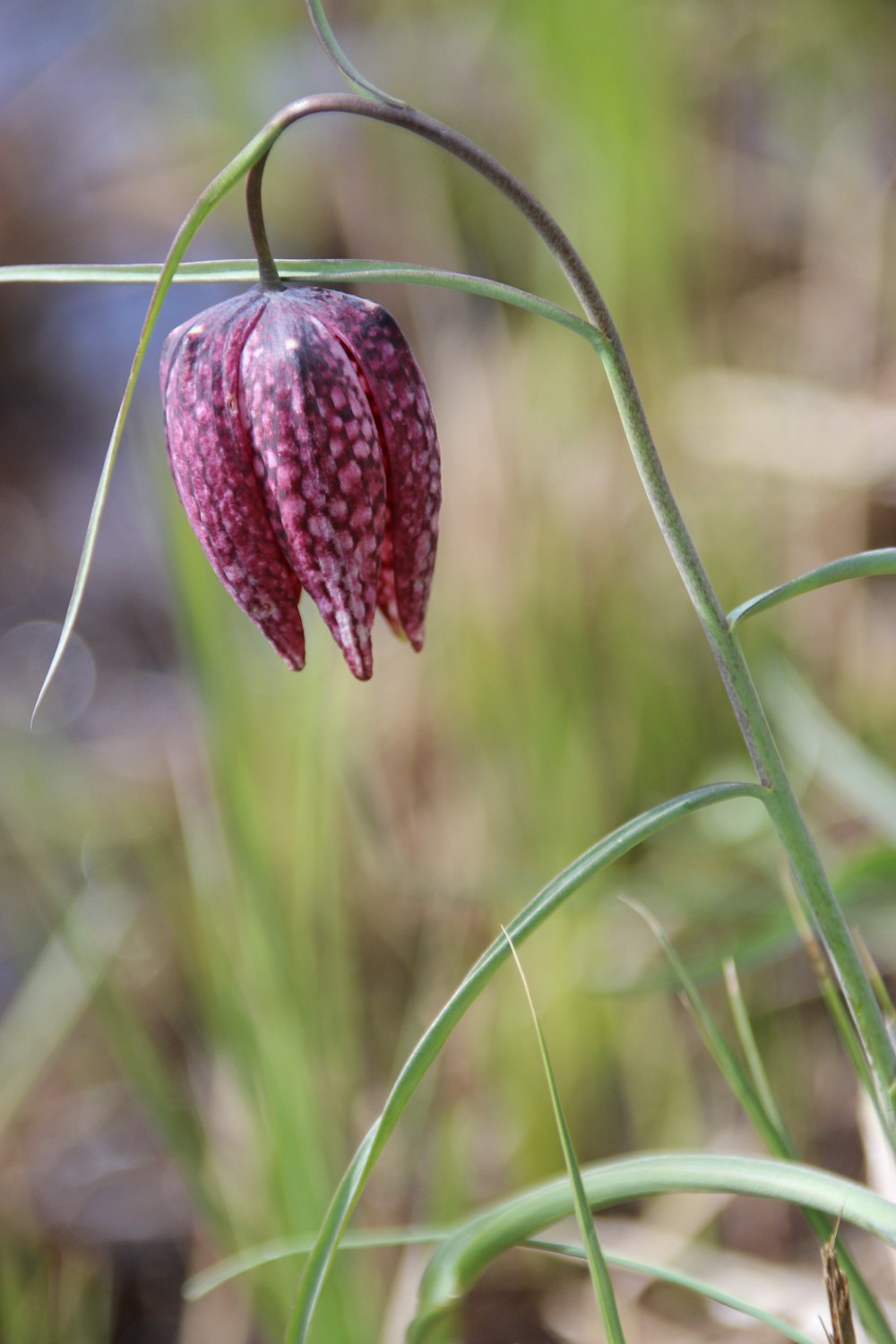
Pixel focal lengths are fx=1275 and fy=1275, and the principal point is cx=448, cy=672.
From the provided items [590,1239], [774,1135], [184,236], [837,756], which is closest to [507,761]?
[837,756]

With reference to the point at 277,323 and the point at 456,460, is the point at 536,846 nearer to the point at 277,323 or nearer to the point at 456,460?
the point at 456,460

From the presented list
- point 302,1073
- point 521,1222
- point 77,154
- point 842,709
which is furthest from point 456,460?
point 77,154

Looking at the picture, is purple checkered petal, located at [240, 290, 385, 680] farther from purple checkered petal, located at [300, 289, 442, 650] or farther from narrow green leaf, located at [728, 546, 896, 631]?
narrow green leaf, located at [728, 546, 896, 631]

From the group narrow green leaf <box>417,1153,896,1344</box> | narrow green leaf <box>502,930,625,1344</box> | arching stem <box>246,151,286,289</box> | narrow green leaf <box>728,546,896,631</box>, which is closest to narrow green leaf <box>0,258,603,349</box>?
arching stem <box>246,151,286,289</box>

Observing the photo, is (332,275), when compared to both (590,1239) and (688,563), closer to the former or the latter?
(688,563)

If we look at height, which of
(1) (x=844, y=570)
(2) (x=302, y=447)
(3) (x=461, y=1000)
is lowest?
(3) (x=461, y=1000)

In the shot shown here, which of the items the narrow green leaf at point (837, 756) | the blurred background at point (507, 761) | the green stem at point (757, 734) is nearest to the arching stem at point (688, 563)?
the green stem at point (757, 734)

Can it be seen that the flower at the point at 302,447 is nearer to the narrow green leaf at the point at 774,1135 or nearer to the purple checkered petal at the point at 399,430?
the purple checkered petal at the point at 399,430
